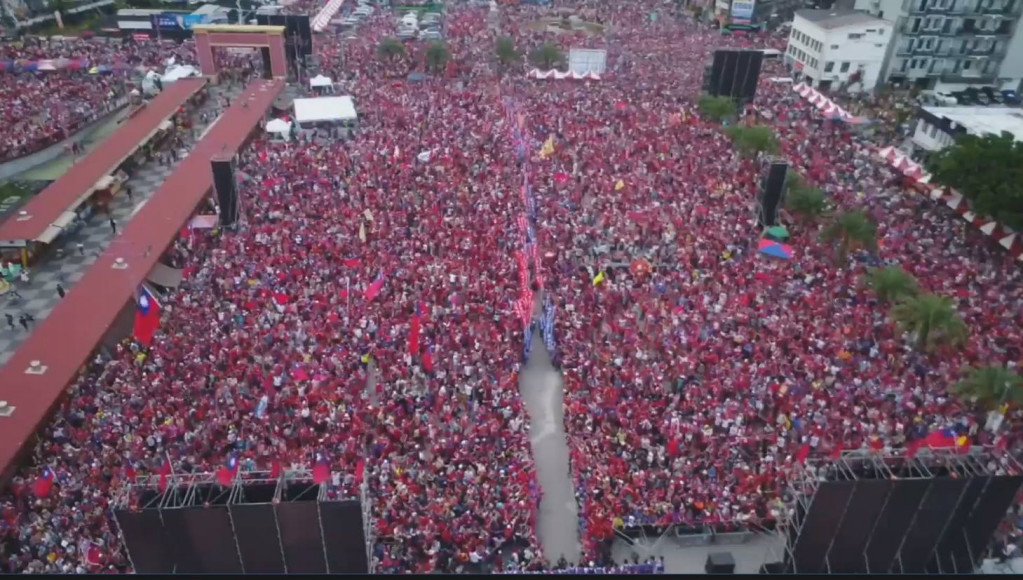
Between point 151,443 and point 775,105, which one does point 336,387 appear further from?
point 775,105

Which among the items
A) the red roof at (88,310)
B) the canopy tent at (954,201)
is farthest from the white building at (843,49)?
the red roof at (88,310)

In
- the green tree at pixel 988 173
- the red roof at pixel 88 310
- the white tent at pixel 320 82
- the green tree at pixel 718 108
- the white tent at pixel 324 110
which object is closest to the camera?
the red roof at pixel 88 310

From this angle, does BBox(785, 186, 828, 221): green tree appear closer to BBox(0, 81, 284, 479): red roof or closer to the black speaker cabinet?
the black speaker cabinet

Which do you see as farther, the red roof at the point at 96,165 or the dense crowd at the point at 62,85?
the dense crowd at the point at 62,85

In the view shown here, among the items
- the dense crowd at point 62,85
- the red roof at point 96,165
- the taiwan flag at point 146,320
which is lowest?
the dense crowd at point 62,85

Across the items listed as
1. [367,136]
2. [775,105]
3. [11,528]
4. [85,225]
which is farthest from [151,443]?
[775,105]

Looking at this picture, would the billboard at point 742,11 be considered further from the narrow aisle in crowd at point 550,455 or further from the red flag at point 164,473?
the red flag at point 164,473

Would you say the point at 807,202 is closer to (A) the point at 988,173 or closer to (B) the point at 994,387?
(A) the point at 988,173
